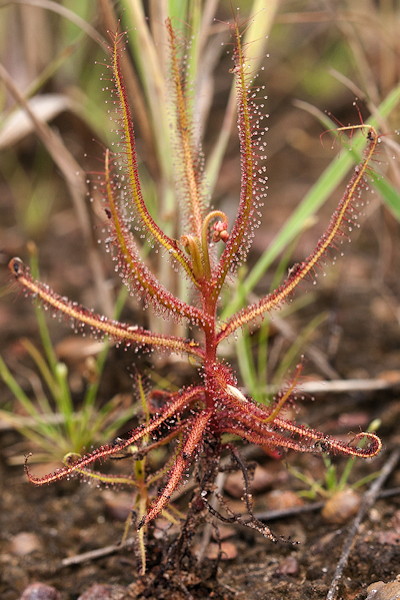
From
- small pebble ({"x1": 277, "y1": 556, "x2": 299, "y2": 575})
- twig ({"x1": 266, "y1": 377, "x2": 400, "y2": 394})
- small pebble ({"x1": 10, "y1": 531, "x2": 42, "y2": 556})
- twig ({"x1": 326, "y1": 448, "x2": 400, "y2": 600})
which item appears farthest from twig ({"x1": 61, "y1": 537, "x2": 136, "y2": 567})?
twig ({"x1": 266, "y1": 377, "x2": 400, "y2": 394})

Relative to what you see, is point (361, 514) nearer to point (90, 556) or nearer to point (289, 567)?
point (289, 567)

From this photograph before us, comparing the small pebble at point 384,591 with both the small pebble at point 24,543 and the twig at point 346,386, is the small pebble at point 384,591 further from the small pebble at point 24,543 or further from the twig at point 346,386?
the small pebble at point 24,543

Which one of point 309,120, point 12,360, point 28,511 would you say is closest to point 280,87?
point 309,120

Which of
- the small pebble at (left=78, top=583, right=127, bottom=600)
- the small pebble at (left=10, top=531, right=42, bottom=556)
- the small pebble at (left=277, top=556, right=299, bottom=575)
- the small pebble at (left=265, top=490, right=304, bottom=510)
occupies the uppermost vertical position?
the small pebble at (left=265, top=490, right=304, bottom=510)

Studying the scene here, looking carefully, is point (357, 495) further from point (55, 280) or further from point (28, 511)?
point (55, 280)

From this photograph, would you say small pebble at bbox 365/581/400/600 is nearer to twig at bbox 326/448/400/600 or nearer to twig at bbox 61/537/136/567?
twig at bbox 326/448/400/600

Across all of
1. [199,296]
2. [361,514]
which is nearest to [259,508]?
[361,514]

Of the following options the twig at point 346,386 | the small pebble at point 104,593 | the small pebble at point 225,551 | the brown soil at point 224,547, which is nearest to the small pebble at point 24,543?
the brown soil at point 224,547
